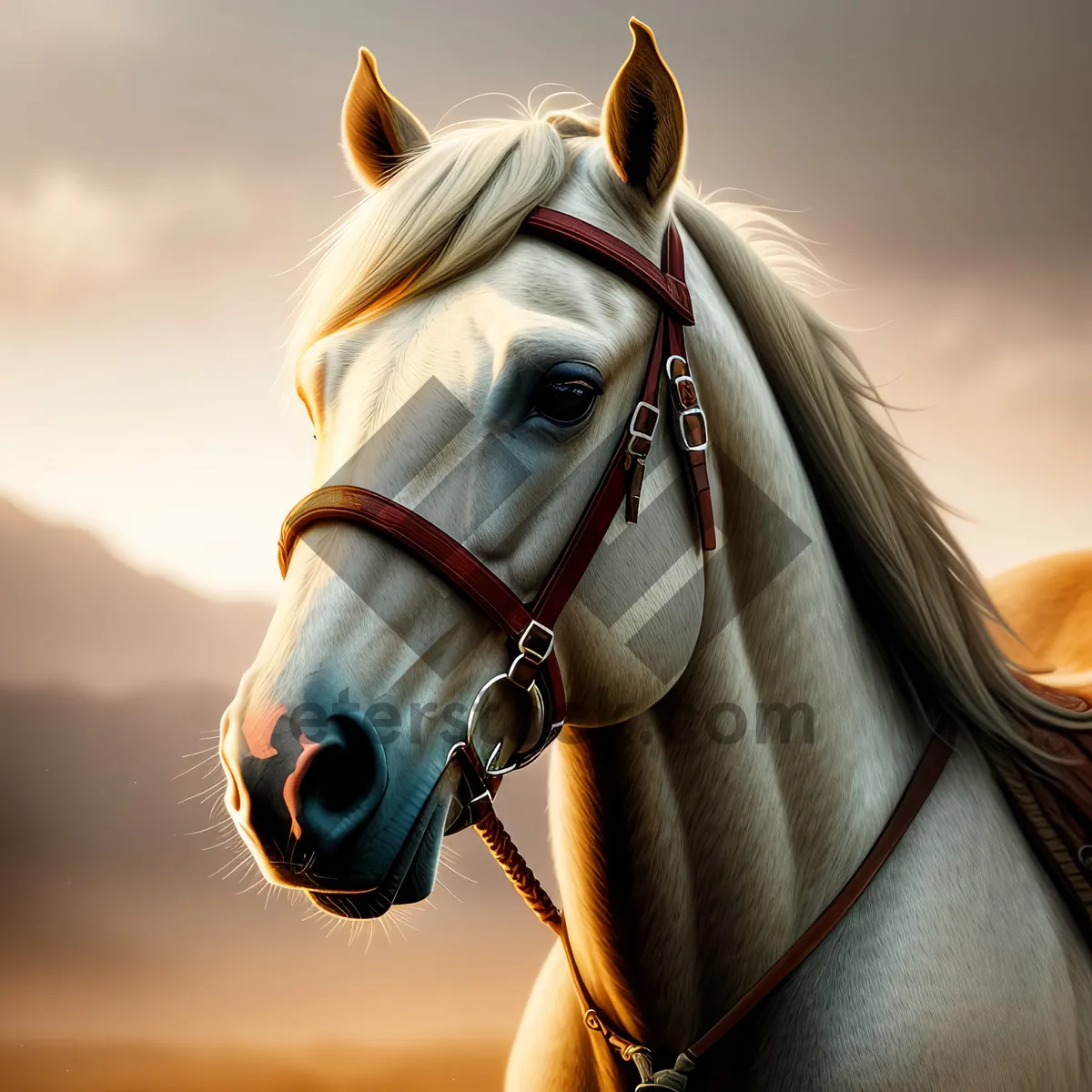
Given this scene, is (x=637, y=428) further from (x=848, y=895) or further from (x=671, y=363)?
(x=848, y=895)

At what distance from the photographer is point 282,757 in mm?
661

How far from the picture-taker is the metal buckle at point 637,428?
0.84 meters

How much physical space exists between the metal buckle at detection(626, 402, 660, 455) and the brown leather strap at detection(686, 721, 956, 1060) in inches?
18.2

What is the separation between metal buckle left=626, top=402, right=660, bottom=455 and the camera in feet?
2.74

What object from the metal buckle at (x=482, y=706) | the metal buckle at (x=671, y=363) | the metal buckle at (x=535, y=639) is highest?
the metal buckle at (x=671, y=363)

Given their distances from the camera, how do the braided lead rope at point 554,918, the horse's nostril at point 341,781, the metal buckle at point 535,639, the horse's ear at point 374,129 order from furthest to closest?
the horse's ear at point 374,129 < the braided lead rope at point 554,918 < the metal buckle at point 535,639 < the horse's nostril at point 341,781

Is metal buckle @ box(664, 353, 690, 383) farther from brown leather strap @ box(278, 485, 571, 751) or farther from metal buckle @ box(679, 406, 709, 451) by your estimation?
brown leather strap @ box(278, 485, 571, 751)

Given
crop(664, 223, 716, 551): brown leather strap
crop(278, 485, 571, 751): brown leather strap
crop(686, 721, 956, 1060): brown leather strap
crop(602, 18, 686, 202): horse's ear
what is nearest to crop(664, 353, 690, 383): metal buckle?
crop(664, 223, 716, 551): brown leather strap

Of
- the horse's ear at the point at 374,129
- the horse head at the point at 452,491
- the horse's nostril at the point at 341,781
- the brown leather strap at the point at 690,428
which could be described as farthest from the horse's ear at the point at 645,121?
the horse's nostril at the point at 341,781

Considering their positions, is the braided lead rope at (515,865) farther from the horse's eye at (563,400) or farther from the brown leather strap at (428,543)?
the horse's eye at (563,400)

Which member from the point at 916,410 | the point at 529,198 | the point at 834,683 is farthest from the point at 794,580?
the point at 529,198

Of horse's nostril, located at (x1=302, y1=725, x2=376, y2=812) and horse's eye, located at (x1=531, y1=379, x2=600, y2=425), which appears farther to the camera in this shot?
horse's eye, located at (x1=531, y1=379, x2=600, y2=425)

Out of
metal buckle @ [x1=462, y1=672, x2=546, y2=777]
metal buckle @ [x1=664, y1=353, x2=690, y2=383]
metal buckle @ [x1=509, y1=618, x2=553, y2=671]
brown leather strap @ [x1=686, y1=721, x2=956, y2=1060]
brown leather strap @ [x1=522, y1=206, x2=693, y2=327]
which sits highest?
brown leather strap @ [x1=522, y1=206, x2=693, y2=327]

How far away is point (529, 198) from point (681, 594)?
0.38m
